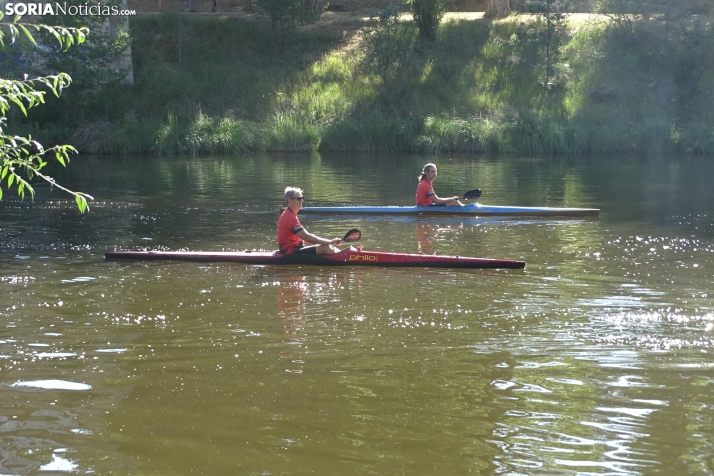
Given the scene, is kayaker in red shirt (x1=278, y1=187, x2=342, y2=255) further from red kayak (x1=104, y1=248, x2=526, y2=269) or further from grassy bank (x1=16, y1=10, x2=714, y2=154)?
grassy bank (x1=16, y1=10, x2=714, y2=154)

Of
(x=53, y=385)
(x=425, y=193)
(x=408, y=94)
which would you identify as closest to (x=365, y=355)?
(x=53, y=385)

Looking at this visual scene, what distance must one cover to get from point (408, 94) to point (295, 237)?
23725 mm

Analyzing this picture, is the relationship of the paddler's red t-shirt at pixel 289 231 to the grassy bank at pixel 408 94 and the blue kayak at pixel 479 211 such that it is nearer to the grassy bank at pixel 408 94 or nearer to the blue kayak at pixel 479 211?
the blue kayak at pixel 479 211

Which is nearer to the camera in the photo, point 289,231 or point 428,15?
point 289,231

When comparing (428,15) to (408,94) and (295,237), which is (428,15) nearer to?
(408,94)

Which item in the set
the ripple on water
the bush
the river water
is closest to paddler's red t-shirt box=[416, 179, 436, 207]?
the river water

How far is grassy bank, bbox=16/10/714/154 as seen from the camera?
3094cm

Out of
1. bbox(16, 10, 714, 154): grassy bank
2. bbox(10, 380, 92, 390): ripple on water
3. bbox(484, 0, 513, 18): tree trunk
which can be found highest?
bbox(484, 0, 513, 18): tree trunk

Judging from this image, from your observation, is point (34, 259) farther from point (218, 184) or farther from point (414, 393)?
point (218, 184)

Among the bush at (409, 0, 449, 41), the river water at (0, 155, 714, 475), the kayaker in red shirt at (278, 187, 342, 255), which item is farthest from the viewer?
the bush at (409, 0, 449, 41)

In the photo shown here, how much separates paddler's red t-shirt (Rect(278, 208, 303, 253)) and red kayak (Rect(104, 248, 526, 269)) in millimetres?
113

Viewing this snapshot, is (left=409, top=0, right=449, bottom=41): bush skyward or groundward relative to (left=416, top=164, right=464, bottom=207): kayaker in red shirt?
skyward

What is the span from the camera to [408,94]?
35000 mm

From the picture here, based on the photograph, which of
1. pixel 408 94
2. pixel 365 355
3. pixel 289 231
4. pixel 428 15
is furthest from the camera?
pixel 428 15
